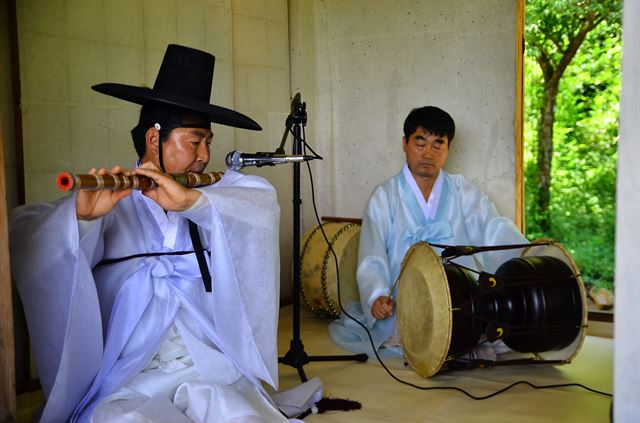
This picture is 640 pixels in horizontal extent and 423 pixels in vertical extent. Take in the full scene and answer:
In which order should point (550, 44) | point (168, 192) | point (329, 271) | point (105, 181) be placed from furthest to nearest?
point (550, 44)
point (329, 271)
point (168, 192)
point (105, 181)

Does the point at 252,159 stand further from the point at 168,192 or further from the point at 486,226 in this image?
the point at 486,226

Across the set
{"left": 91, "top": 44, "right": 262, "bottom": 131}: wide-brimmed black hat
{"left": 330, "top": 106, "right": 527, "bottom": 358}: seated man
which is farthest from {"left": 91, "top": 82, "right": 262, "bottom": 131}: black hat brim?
{"left": 330, "top": 106, "right": 527, "bottom": 358}: seated man

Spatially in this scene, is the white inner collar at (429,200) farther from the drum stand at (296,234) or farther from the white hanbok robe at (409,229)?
the drum stand at (296,234)

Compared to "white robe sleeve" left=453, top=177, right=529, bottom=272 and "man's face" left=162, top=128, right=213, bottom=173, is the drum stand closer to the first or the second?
"man's face" left=162, top=128, right=213, bottom=173

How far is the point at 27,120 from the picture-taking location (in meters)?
3.31

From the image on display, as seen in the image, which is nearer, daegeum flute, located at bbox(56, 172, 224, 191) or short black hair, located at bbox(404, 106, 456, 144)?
daegeum flute, located at bbox(56, 172, 224, 191)

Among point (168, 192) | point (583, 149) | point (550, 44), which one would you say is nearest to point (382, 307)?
point (168, 192)

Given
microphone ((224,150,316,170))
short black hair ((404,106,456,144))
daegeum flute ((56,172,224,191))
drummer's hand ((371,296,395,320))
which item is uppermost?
short black hair ((404,106,456,144))

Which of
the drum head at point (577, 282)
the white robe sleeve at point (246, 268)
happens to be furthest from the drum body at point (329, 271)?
the white robe sleeve at point (246, 268)

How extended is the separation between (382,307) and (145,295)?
5.17ft

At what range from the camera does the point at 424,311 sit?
3.38m

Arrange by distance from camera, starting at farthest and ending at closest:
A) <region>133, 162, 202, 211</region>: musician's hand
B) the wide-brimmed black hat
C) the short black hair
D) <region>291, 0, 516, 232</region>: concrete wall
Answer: <region>291, 0, 516, 232</region>: concrete wall
the short black hair
the wide-brimmed black hat
<region>133, 162, 202, 211</region>: musician's hand

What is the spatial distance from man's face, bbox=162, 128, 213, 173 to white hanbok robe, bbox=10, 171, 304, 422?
0.12 m

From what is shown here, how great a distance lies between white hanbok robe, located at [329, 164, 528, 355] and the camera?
13.3ft
